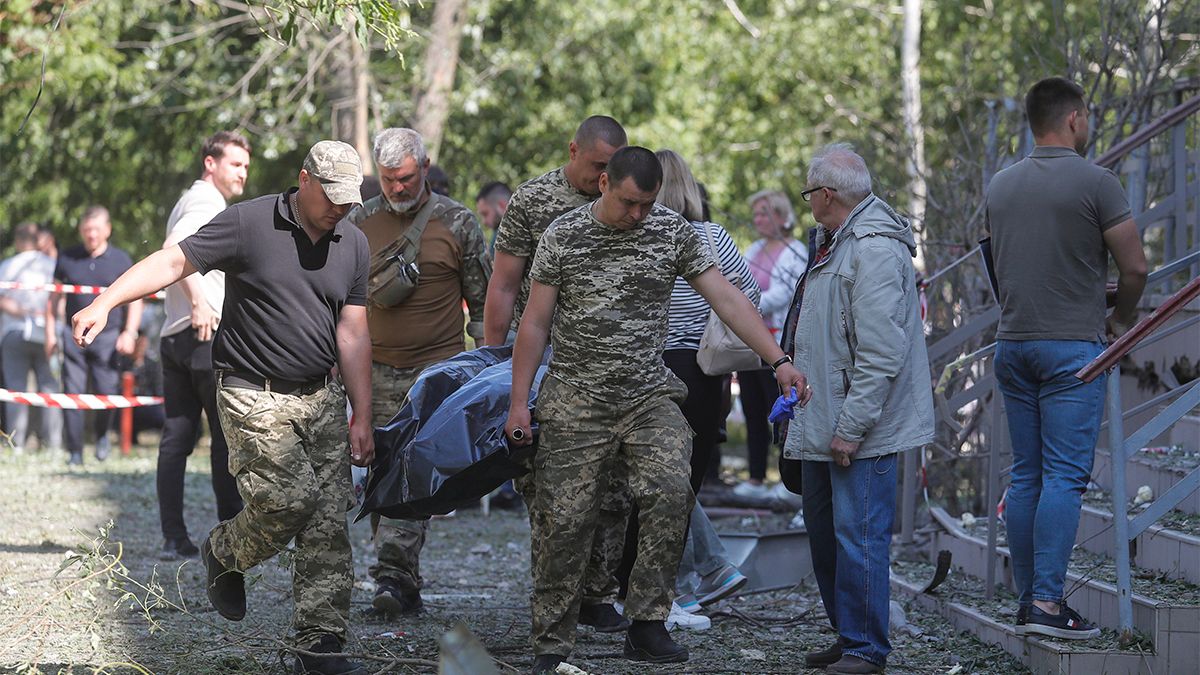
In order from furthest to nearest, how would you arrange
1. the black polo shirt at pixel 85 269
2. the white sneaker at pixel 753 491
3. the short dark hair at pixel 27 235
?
the short dark hair at pixel 27 235, the black polo shirt at pixel 85 269, the white sneaker at pixel 753 491

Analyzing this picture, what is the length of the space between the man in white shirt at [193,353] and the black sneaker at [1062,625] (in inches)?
156

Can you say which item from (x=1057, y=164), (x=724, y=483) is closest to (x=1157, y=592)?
(x=1057, y=164)

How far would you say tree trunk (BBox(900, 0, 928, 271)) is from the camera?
10031mm

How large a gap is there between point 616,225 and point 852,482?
50.1 inches

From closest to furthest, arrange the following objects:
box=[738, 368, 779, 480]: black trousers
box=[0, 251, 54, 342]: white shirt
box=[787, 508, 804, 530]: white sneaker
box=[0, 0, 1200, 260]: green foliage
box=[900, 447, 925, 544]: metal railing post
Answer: box=[900, 447, 925, 544]: metal railing post
box=[787, 508, 804, 530]: white sneaker
box=[738, 368, 779, 480]: black trousers
box=[0, 251, 54, 342]: white shirt
box=[0, 0, 1200, 260]: green foliage

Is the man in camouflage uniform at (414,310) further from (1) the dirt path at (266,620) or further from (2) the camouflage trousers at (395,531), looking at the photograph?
(1) the dirt path at (266,620)

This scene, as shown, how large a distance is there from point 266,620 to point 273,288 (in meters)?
2.07

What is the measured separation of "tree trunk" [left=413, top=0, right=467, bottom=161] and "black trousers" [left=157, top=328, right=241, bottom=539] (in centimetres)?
867

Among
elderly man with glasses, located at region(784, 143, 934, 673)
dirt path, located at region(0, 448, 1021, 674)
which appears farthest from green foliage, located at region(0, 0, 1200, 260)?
elderly man with glasses, located at region(784, 143, 934, 673)

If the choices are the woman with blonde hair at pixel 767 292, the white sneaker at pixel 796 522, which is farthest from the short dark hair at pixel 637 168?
the woman with blonde hair at pixel 767 292

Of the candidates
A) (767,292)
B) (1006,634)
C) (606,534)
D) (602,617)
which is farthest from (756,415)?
(1006,634)

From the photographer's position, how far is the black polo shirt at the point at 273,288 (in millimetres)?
5367

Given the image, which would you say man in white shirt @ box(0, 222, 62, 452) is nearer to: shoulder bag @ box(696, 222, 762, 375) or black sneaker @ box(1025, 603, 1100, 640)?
shoulder bag @ box(696, 222, 762, 375)

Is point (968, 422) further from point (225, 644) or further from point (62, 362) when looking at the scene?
point (62, 362)
